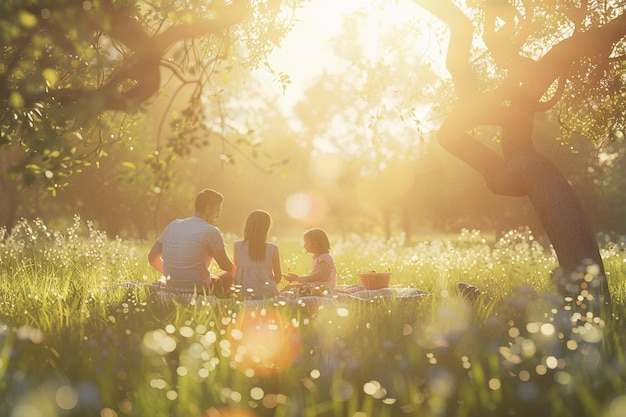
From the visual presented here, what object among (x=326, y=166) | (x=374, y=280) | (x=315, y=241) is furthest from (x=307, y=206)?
(x=374, y=280)

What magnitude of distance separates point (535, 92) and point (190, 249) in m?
5.94

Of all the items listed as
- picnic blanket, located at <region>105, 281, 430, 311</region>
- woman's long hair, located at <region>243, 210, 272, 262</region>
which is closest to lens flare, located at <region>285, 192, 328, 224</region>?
woman's long hair, located at <region>243, 210, 272, 262</region>

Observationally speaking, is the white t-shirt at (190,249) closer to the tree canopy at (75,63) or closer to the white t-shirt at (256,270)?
the white t-shirt at (256,270)

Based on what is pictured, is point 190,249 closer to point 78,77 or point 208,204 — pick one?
point 208,204

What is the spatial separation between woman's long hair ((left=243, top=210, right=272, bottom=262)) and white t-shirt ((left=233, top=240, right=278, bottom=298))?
3.3 inches

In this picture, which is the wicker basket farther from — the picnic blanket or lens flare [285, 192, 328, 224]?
lens flare [285, 192, 328, 224]

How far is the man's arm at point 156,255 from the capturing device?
10000 millimetres

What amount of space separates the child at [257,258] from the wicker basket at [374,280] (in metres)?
1.33

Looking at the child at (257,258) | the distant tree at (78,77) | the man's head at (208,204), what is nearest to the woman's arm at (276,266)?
the child at (257,258)

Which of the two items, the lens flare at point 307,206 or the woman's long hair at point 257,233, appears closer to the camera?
the woman's long hair at point 257,233

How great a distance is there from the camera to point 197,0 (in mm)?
7555

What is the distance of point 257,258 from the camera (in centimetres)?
983

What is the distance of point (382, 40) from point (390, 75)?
743 mm

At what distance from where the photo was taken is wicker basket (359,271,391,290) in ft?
33.2
